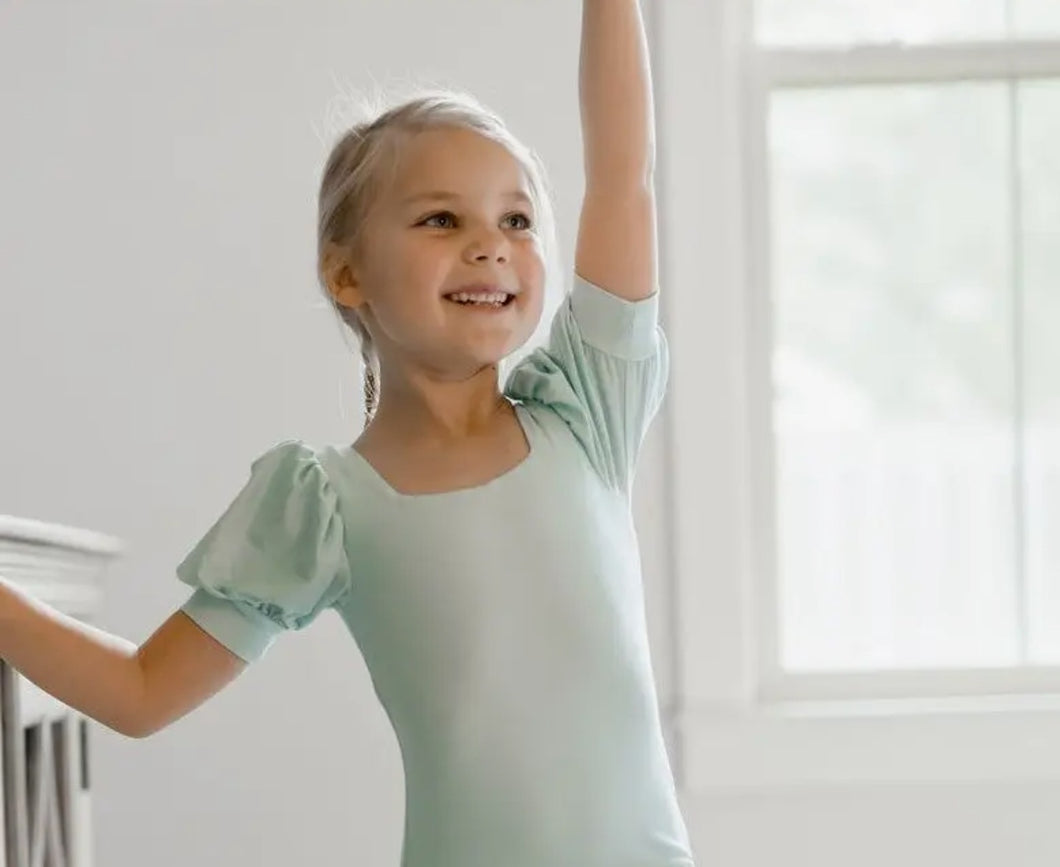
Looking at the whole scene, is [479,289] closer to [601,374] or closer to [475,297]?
[475,297]

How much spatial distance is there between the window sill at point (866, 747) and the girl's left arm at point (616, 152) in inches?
45.1

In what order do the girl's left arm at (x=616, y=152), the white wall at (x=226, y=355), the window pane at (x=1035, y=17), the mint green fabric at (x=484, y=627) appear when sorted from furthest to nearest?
the window pane at (x=1035, y=17), the white wall at (x=226, y=355), the girl's left arm at (x=616, y=152), the mint green fabric at (x=484, y=627)

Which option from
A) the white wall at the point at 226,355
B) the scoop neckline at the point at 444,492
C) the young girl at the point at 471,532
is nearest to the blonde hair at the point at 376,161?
the young girl at the point at 471,532

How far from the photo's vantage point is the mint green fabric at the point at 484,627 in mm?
1152

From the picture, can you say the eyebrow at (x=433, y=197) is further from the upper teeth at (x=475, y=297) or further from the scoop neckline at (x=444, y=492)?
the scoop neckline at (x=444, y=492)

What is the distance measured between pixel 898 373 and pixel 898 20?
490mm

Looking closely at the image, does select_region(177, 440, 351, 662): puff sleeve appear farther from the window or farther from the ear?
the window

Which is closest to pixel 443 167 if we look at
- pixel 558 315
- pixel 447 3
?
pixel 558 315

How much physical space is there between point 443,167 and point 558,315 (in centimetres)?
16

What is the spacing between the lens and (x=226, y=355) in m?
2.31

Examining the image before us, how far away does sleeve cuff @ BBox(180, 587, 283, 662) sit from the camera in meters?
1.20

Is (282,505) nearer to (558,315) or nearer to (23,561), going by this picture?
(558,315)

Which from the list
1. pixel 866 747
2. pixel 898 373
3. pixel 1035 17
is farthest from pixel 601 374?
pixel 1035 17

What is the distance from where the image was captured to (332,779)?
2.28 meters
